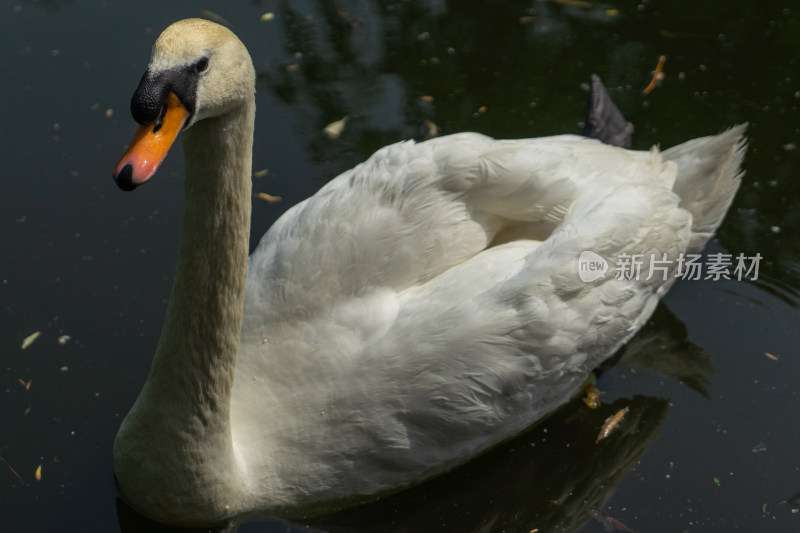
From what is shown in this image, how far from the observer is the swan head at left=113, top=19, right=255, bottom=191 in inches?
104

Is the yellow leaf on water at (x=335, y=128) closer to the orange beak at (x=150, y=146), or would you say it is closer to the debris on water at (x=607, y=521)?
the debris on water at (x=607, y=521)

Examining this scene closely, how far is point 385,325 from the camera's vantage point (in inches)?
152

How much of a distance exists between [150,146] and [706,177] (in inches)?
119

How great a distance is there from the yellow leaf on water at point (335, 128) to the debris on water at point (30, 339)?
210 centimetres

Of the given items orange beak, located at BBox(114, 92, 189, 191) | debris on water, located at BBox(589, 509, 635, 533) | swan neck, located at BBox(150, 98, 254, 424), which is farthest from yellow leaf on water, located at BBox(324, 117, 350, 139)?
orange beak, located at BBox(114, 92, 189, 191)

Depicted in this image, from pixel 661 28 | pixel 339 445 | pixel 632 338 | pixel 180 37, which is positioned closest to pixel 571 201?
pixel 632 338

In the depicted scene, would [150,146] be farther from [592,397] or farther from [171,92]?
[592,397]

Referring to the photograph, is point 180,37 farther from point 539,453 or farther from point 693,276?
point 693,276

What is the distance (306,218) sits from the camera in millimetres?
4176

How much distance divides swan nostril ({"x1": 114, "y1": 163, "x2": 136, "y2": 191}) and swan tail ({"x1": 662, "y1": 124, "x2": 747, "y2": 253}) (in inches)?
116

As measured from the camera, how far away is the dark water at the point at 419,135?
13.9ft

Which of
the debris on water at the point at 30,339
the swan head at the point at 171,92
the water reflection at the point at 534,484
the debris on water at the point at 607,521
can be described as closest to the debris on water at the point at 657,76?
the water reflection at the point at 534,484

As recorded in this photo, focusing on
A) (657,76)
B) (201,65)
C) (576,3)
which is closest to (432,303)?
(201,65)

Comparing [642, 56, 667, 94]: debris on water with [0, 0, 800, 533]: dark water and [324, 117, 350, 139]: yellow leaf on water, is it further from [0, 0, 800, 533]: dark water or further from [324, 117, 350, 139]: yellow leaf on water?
[324, 117, 350, 139]: yellow leaf on water
